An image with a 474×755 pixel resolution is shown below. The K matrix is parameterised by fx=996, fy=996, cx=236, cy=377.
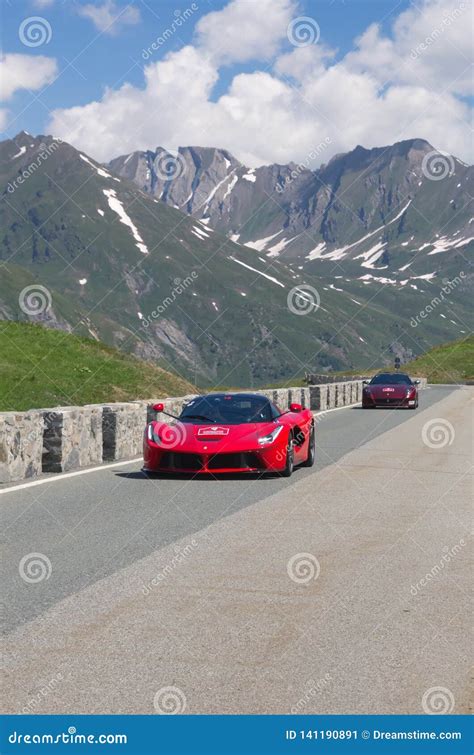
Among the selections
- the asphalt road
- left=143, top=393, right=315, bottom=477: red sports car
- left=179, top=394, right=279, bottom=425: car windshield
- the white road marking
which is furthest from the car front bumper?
the white road marking

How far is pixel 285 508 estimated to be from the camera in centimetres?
1139

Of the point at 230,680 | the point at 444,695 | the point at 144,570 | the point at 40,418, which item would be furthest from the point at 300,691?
the point at 40,418

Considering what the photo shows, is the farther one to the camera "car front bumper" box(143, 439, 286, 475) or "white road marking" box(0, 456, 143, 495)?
"car front bumper" box(143, 439, 286, 475)

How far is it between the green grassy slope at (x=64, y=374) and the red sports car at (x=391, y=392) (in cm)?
719

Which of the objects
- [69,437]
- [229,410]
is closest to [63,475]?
[69,437]

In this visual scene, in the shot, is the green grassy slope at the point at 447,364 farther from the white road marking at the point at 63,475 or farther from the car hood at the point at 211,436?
the car hood at the point at 211,436

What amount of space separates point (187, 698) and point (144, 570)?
3093 millimetres

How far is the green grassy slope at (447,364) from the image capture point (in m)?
95.7

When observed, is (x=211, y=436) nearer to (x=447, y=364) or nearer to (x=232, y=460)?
(x=232, y=460)

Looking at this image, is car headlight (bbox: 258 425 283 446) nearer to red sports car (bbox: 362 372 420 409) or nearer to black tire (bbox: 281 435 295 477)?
black tire (bbox: 281 435 295 477)

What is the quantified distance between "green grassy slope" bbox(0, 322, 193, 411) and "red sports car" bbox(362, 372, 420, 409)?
23.6 ft

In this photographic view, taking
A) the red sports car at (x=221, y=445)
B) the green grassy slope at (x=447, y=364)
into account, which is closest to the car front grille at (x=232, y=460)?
the red sports car at (x=221, y=445)

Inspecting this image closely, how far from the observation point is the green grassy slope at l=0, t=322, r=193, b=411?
1256 inches

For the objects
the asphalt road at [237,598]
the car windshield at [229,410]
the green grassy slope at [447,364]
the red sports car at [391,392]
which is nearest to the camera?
the asphalt road at [237,598]
